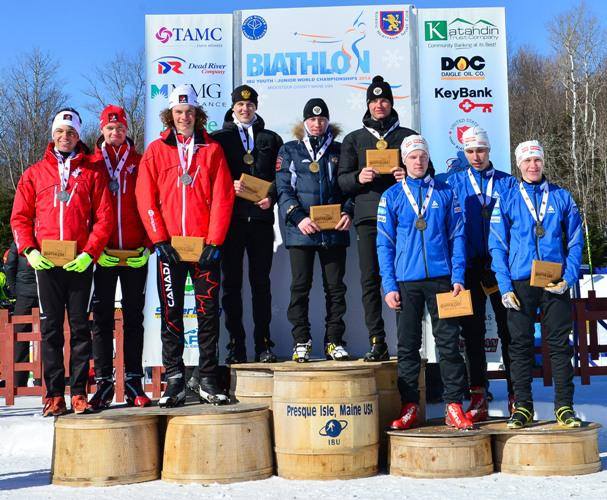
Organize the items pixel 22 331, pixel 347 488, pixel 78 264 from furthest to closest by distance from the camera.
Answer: pixel 22 331, pixel 78 264, pixel 347 488

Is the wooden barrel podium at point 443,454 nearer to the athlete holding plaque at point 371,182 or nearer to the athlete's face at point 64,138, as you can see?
the athlete holding plaque at point 371,182

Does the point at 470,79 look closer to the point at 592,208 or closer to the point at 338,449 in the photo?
the point at 338,449

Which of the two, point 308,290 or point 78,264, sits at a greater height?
point 78,264

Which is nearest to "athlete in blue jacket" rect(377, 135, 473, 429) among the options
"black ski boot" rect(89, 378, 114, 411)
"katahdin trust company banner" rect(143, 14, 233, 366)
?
"black ski boot" rect(89, 378, 114, 411)

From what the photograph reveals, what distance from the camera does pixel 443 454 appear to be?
4844mm

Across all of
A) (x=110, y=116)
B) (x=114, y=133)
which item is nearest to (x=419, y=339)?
(x=114, y=133)

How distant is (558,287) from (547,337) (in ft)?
1.14

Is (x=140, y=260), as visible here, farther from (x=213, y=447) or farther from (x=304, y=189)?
(x=213, y=447)

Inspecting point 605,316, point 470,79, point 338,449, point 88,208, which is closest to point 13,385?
point 88,208

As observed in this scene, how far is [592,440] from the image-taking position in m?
4.97

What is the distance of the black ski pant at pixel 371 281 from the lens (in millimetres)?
5820

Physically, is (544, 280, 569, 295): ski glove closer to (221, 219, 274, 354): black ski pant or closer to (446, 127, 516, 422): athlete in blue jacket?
(446, 127, 516, 422): athlete in blue jacket

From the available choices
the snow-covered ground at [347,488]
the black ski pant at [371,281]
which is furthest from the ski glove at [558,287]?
the black ski pant at [371,281]

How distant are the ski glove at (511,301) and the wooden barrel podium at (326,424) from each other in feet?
3.42
